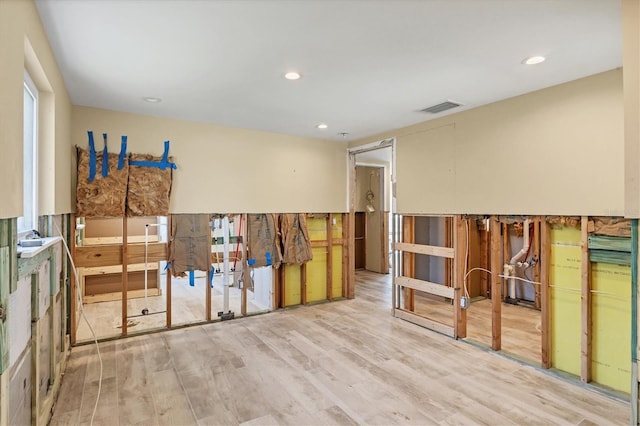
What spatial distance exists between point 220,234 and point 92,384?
2.33 meters

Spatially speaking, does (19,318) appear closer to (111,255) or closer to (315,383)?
(315,383)

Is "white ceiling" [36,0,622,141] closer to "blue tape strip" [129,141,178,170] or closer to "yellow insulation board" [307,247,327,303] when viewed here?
"blue tape strip" [129,141,178,170]

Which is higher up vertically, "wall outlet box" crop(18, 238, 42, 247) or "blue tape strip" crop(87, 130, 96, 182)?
"blue tape strip" crop(87, 130, 96, 182)

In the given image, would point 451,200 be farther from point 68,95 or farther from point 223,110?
point 68,95

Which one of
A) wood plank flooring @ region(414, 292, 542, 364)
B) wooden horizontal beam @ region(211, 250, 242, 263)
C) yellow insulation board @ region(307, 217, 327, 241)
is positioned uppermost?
yellow insulation board @ region(307, 217, 327, 241)

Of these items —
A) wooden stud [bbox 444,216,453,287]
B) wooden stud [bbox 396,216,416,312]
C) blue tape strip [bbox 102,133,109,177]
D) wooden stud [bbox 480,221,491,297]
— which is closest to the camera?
blue tape strip [bbox 102,133,109,177]

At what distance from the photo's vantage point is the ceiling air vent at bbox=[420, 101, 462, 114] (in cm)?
355

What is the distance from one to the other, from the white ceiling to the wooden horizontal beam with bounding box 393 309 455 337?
8.28ft

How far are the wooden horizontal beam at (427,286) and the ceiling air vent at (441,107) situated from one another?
2.03 m

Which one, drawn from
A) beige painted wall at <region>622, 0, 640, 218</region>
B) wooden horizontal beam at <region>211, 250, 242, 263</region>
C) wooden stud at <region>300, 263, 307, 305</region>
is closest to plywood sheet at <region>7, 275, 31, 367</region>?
wooden horizontal beam at <region>211, 250, 242, 263</region>

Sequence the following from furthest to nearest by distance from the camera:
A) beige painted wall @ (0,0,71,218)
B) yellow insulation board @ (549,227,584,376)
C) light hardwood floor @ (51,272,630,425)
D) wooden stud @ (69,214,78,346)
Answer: wooden stud @ (69,214,78,346) < yellow insulation board @ (549,227,584,376) < light hardwood floor @ (51,272,630,425) < beige painted wall @ (0,0,71,218)

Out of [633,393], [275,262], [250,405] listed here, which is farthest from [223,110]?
[633,393]

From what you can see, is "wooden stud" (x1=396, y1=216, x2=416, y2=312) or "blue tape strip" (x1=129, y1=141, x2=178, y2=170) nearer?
"blue tape strip" (x1=129, y1=141, x2=178, y2=170)

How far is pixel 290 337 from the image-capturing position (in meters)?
3.93
